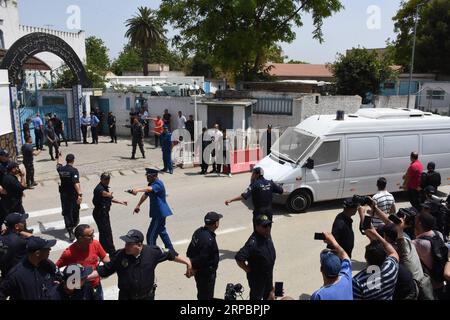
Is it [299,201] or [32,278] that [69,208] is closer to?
[32,278]

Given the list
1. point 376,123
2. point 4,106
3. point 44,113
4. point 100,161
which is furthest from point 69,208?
point 44,113

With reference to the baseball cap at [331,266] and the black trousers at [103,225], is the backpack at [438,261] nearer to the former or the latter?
the baseball cap at [331,266]

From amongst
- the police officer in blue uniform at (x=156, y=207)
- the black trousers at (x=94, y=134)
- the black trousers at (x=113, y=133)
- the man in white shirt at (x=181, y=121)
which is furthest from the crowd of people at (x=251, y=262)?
the black trousers at (x=113, y=133)

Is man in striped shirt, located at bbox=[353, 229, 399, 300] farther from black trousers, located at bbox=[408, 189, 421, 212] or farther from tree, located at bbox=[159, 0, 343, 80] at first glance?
tree, located at bbox=[159, 0, 343, 80]

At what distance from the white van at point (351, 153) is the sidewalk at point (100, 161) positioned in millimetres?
6157

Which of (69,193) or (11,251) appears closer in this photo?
(11,251)

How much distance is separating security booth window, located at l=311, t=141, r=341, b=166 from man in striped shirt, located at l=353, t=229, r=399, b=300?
19.2 ft

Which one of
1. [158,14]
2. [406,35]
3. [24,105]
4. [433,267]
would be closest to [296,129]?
[433,267]

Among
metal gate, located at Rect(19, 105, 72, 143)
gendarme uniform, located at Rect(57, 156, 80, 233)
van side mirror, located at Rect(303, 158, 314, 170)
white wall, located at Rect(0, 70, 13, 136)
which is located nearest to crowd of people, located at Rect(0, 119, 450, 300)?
gendarme uniform, located at Rect(57, 156, 80, 233)

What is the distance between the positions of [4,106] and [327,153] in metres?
11.9

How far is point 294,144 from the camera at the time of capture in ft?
35.4

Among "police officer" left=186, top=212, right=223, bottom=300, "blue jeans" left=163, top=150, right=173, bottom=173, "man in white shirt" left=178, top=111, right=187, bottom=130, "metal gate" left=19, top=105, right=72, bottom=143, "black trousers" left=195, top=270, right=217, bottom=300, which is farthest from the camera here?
"man in white shirt" left=178, top=111, right=187, bottom=130

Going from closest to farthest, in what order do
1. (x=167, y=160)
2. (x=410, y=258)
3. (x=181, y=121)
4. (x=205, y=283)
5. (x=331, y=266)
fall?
(x=331, y=266) < (x=410, y=258) < (x=205, y=283) < (x=167, y=160) < (x=181, y=121)

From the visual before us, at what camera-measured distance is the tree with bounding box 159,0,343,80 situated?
22234 millimetres
